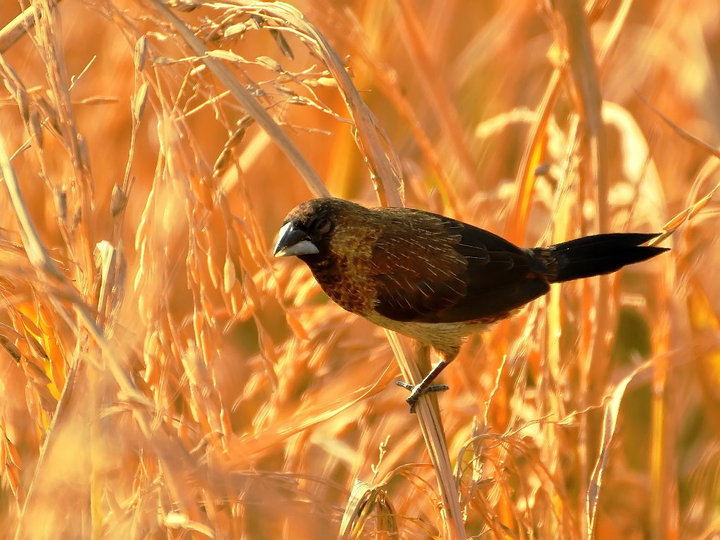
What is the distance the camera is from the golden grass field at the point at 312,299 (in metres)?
1.69

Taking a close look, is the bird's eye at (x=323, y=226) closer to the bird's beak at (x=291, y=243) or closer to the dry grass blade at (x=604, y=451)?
the bird's beak at (x=291, y=243)

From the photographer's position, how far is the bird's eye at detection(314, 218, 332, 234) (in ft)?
8.46

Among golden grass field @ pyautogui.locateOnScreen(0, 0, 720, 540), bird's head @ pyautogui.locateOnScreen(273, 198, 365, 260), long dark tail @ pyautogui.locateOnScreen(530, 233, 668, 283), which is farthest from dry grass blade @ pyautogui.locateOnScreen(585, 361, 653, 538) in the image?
bird's head @ pyautogui.locateOnScreen(273, 198, 365, 260)

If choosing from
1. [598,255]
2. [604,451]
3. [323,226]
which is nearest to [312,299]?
[323,226]

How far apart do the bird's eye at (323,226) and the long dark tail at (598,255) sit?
2.36 ft

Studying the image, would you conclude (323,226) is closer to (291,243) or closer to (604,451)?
(291,243)

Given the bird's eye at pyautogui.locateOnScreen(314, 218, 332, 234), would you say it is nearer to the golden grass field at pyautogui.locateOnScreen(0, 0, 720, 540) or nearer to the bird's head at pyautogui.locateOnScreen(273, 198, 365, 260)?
the bird's head at pyautogui.locateOnScreen(273, 198, 365, 260)

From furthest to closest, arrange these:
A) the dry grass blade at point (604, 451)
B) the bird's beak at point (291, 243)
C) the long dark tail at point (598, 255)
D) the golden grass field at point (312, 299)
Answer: the long dark tail at point (598, 255) → the bird's beak at point (291, 243) → the dry grass blade at point (604, 451) → the golden grass field at point (312, 299)

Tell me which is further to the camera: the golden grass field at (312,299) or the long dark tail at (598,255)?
the long dark tail at (598,255)

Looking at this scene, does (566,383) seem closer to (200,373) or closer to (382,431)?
(382,431)

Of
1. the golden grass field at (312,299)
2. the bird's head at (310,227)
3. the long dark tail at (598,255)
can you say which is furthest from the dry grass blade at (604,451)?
the bird's head at (310,227)

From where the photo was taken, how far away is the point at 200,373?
1.77 meters

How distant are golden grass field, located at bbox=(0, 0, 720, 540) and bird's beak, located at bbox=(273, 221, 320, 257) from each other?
0.06m

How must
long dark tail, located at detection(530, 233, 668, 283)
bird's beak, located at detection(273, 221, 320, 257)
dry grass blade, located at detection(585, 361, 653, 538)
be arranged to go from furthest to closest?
long dark tail, located at detection(530, 233, 668, 283) → bird's beak, located at detection(273, 221, 320, 257) → dry grass blade, located at detection(585, 361, 653, 538)
